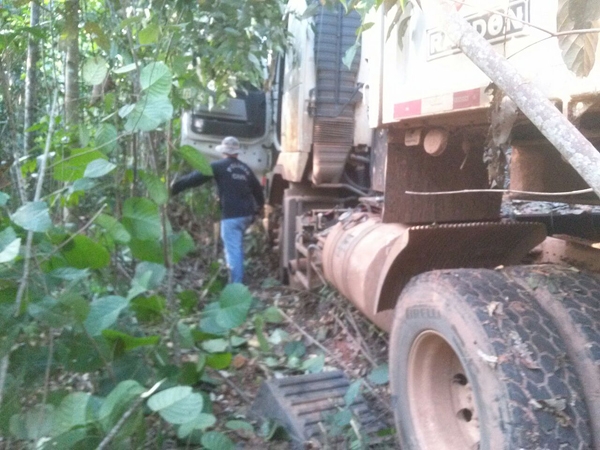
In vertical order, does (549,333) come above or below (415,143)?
below

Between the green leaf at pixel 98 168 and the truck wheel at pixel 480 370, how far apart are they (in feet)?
4.46

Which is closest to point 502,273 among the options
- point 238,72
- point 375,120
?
point 375,120

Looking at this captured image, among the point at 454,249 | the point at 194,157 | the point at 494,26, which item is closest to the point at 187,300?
the point at 194,157

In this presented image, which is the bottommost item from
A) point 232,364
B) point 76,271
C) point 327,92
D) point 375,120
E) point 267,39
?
point 232,364

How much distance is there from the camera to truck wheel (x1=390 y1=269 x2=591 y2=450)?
1.90 meters

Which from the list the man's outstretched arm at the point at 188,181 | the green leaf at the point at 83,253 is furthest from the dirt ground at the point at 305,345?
the green leaf at the point at 83,253

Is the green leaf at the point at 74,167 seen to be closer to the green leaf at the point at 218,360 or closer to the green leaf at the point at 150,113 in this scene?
the green leaf at the point at 150,113

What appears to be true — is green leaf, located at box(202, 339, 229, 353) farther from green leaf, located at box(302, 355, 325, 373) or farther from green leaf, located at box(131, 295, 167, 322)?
green leaf, located at box(131, 295, 167, 322)

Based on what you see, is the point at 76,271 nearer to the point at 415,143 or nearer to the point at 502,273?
the point at 415,143

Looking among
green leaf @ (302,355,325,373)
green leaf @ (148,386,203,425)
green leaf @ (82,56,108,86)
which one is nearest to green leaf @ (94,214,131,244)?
green leaf @ (82,56,108,86)

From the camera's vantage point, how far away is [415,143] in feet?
9.36

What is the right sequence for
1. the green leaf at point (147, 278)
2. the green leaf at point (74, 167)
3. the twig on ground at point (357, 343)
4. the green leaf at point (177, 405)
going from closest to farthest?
the green leaf at point (177, 405), the green leaf at point (74, 167), the green leaf at point (147, 278), the twig on ground at point (357, 343)

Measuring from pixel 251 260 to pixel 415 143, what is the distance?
4.53 metres

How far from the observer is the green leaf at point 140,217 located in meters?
3.13
